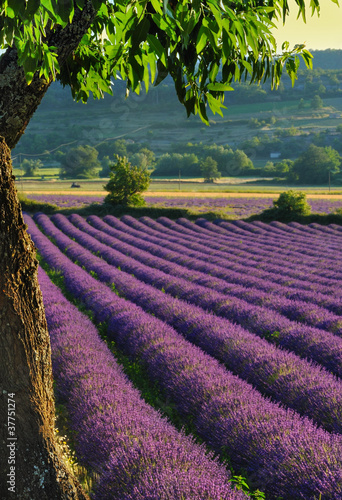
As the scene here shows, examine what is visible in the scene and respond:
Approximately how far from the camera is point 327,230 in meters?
22.0

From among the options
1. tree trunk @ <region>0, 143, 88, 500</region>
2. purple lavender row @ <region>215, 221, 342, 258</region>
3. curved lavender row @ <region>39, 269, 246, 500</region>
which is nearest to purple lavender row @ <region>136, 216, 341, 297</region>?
purple lavender row @ <region>215, 221, 342, 258</region>

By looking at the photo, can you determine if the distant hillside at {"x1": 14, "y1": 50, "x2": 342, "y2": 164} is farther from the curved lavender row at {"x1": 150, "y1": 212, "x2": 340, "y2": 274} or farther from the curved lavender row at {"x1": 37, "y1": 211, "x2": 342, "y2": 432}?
the curved lavender row at {"x1": 37, "y1": 211, "x2": 342, "y2": 432}

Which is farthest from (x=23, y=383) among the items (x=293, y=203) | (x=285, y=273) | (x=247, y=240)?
(x=293, y=203)

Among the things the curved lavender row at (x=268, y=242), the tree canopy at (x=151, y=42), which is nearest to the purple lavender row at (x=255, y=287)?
the curved lavender row at (x=268, y=242)

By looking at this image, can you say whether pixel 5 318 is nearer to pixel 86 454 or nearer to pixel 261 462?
pixel 86 454

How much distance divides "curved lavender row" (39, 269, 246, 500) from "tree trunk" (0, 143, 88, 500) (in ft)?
1.41

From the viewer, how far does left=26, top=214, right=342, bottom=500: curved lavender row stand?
9.62ft

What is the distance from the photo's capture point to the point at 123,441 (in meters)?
3.11

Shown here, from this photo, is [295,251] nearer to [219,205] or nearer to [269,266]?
[269,266]

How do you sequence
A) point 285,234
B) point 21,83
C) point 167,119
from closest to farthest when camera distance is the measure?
1. point 21,83
2. point 285,234
3. point 167,119

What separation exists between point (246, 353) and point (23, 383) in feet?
11.4

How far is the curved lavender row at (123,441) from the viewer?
259 centimetres

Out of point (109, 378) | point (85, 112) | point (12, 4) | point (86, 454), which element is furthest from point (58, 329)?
point (85, 112)

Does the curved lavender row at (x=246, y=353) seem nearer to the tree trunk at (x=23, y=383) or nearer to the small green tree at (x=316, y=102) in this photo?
the tree trunk at (x=23, y=383)
